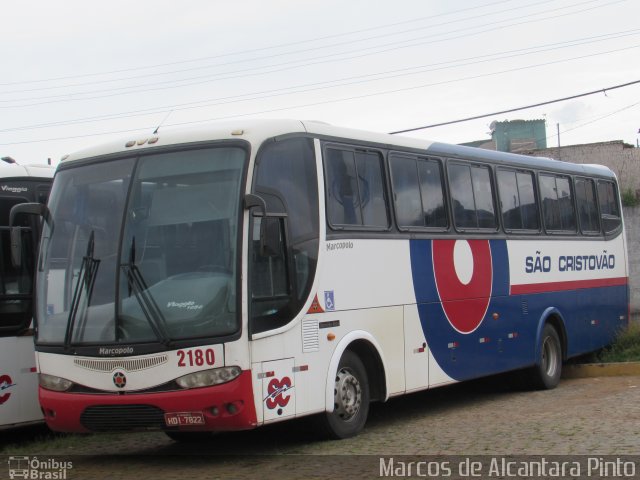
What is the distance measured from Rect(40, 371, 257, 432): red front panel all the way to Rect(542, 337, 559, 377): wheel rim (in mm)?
7640

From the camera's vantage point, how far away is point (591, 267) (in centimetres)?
1695

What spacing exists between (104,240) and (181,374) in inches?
64.5

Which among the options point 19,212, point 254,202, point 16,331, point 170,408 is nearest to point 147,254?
point 254,202

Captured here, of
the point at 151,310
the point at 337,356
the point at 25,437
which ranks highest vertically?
the point at 151,310

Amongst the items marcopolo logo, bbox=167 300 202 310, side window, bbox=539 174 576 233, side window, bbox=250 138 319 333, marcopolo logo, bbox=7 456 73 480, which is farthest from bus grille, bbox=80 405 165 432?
side window, bbox=539 174 576 233

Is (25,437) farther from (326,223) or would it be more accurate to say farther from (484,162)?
(484,162)

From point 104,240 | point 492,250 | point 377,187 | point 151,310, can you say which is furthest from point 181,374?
point 492,250

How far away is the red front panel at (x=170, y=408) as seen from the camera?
8.87 m

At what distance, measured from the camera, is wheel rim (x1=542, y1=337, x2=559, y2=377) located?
15398mm

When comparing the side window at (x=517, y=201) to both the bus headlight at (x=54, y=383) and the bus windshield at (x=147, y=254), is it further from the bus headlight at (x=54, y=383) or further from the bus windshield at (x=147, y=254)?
the bus headlight at (x=54, y=383)

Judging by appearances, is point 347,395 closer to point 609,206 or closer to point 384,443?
point 384,443

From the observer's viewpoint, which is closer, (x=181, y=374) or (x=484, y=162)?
(x=181, y=374)

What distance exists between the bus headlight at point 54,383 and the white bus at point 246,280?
0.02m

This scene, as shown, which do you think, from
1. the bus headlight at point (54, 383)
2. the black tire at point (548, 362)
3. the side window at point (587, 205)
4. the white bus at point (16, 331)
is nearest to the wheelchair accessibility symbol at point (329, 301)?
the bus headlight at point (54, 383)
